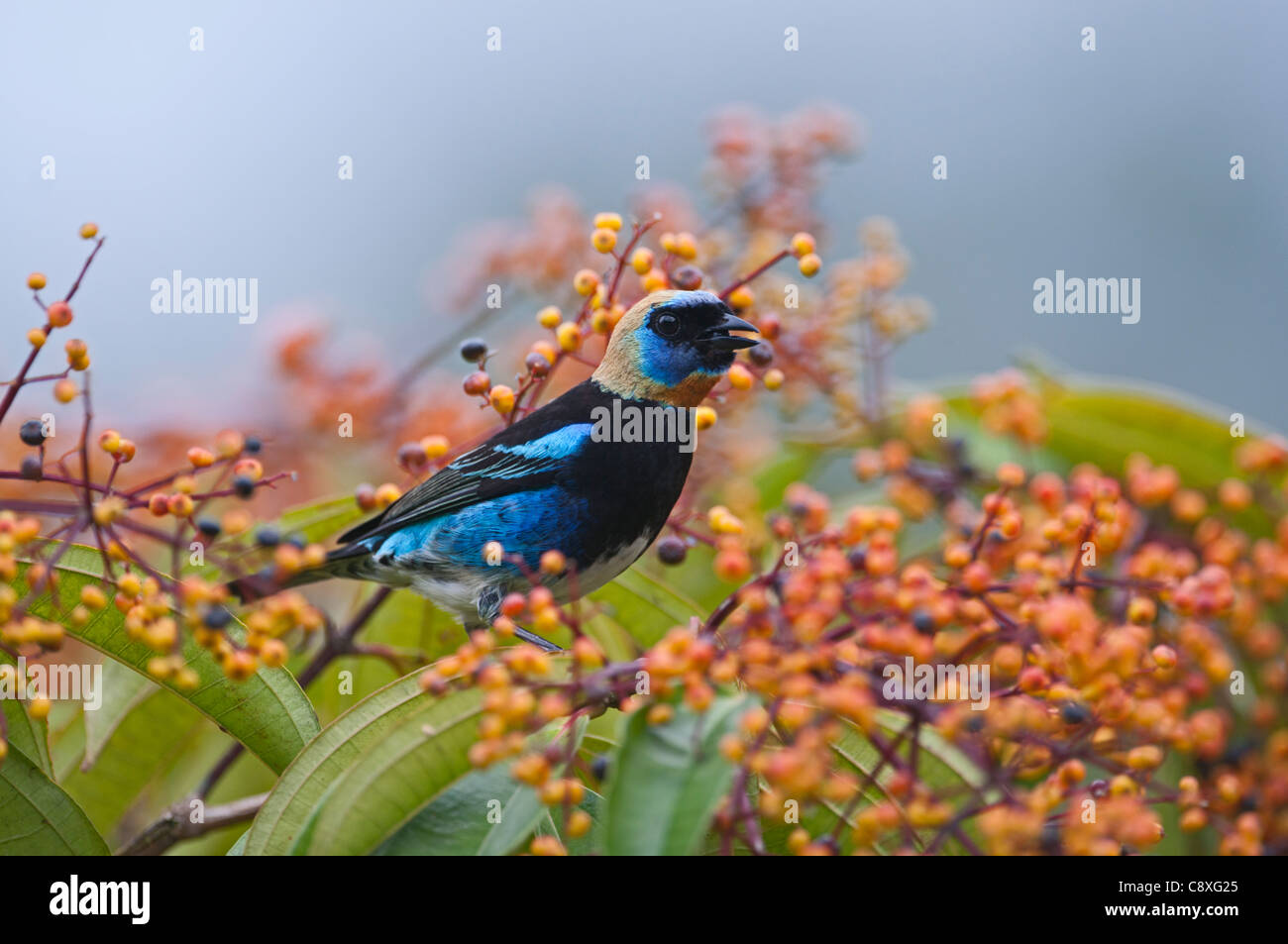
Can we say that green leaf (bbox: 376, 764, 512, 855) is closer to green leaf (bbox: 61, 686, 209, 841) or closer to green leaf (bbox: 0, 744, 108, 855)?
green leaf (bbox: 0, 744, 108, 855)

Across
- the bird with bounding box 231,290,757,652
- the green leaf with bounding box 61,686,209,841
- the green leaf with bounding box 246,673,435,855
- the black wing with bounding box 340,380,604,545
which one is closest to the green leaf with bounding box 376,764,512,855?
the green leaf with bounding box 246,673,435,855

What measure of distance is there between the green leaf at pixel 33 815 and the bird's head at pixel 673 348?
1173mm

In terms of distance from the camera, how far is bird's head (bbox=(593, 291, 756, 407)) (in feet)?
7.43

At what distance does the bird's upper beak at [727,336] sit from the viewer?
2262 millimetres

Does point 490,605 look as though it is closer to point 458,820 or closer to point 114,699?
point 458,820

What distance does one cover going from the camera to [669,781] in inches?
59.9

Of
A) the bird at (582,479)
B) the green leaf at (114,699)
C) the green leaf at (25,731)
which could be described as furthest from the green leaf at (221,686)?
the bird at (582,479)

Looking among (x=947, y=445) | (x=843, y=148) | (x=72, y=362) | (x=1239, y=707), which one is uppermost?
(x=843, y=148)

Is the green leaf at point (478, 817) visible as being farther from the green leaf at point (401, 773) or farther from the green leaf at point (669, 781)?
the green leaf at point (669, 781)

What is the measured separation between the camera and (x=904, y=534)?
334cm

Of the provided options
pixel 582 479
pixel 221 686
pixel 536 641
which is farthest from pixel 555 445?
pixel 221 686
